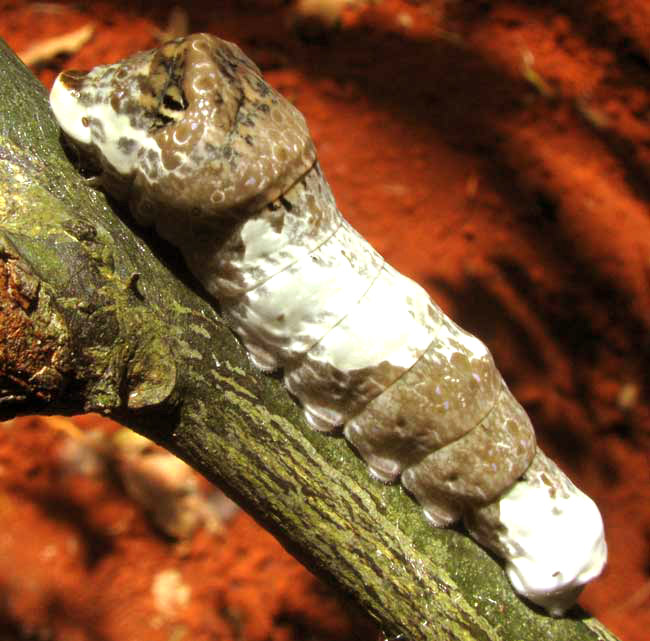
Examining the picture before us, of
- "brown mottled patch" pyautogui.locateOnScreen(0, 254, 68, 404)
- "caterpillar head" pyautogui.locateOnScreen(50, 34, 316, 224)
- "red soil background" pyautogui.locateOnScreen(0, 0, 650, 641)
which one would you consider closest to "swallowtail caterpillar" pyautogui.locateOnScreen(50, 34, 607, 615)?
"caterpillar head" pyautogui.locateOnScreen(50, 34, 316, 224)

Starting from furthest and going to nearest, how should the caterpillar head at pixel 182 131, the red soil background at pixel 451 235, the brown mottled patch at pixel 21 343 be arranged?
1. the red soil background at pixel 451 235
2. the caterpillar head at pixel 182 131
3. the brown mottled patch at pixel 21 343

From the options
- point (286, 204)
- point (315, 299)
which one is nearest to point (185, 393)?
point (315, 299)

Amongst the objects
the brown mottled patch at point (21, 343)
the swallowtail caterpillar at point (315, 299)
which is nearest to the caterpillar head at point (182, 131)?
the swallowtail caterpillar at point (315, 299)

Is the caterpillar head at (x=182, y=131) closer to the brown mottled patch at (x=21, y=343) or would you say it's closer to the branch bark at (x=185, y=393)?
the branch bark at (x=185, y=393)

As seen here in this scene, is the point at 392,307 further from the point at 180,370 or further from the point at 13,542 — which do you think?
the point at 13,542

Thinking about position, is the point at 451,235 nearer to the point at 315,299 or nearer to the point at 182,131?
the point at 315,299

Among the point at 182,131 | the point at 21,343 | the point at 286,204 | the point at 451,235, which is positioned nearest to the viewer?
the point at 21,343

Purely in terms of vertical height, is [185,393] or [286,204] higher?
[286,204]
